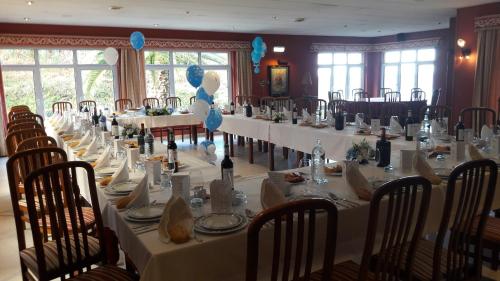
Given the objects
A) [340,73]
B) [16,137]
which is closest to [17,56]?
[16,137]

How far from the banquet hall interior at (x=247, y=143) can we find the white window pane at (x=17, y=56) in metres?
0.03

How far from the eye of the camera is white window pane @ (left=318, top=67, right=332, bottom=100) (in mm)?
12797

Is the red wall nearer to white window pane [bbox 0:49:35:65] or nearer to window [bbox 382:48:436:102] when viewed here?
window [bbox 382:48:436:102]

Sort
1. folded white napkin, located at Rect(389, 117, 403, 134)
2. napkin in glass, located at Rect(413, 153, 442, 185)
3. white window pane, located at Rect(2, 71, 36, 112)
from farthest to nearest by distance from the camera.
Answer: white window pane, located at Rect(2, 71, 36, 112)
folded white napkin, located at Rect(389, 117, 403, 134)
napkin in glass, located at Rect(413, 153, 442, 185)

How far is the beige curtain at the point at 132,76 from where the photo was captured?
9.12m

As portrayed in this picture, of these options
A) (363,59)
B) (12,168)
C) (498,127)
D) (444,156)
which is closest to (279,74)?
(363,59)

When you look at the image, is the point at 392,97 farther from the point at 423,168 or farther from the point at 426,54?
the point at 423,168

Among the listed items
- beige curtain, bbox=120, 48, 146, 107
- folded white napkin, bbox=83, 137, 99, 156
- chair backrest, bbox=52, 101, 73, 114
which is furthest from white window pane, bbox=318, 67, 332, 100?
folded white napkin, bbox=83, 137, 99, 156

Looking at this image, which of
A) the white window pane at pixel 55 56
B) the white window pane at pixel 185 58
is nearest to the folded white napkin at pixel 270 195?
the white window pane at pixel 55 56

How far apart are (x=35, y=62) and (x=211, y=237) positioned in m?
8.20

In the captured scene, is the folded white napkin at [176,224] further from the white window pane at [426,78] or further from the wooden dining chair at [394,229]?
the white window pane at [426,78]

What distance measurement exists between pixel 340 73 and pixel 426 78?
8.40 ft

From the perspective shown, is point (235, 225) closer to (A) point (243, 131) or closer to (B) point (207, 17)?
(A) point (243, 131)

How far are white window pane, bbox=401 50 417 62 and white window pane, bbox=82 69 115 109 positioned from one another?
28.1ft
